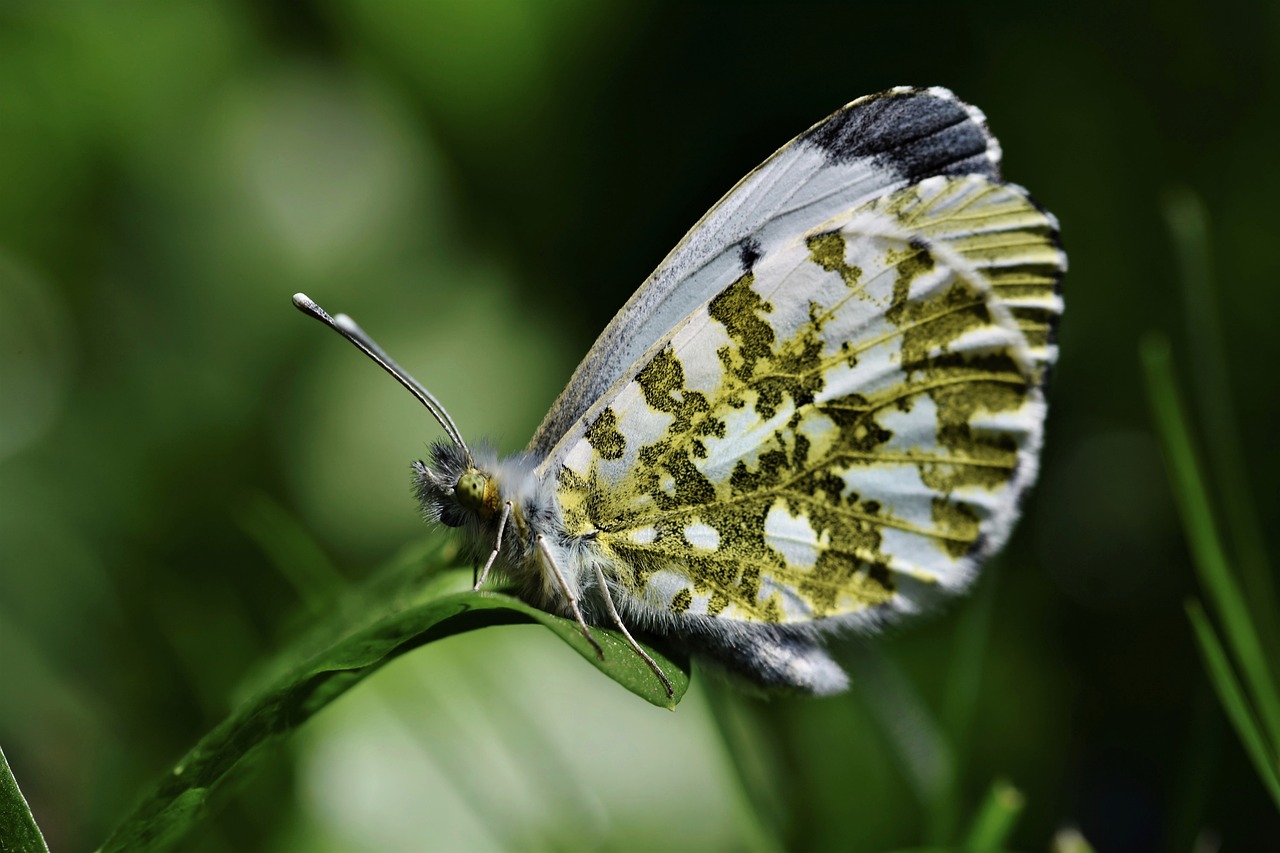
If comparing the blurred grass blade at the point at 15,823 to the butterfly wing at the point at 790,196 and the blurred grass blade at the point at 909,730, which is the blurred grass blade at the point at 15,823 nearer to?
the butterfly wing at the point at 790,196

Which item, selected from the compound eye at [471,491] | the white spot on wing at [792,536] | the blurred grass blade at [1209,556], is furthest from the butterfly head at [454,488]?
the blurred grass blade at [1209,556]

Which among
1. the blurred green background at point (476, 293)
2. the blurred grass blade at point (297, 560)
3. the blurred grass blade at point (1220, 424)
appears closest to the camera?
the blurred grass blade at point (1220, 424)

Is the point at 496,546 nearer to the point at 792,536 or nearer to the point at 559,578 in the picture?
the point at 559,578

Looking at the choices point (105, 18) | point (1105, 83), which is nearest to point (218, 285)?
point (105, 18)

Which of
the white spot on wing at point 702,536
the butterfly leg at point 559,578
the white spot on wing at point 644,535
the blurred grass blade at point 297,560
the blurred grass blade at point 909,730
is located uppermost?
the blurred grass blade at point 297,560

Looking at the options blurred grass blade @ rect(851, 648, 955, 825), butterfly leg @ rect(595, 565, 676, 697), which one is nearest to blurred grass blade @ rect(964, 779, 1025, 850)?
blurred grass blade @ rect(851, 648, 955, 825)

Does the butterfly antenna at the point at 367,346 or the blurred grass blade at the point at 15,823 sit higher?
the butterfly antenna at the point at 367,346

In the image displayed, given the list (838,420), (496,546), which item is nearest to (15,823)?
(496,546)
